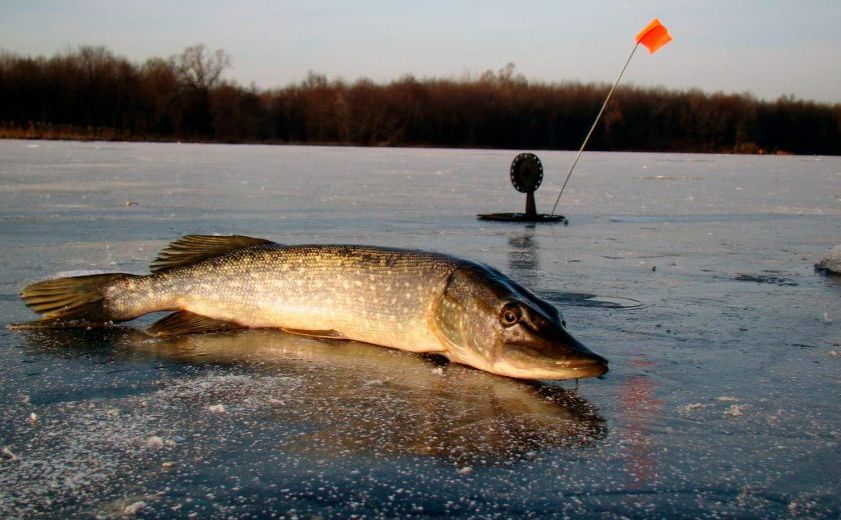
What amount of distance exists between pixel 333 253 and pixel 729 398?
2.04 metres

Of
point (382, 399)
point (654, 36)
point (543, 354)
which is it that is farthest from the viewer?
point (654, 36)

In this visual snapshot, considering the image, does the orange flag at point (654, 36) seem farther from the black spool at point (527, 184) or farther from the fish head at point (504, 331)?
the fish head at point (504, 331)

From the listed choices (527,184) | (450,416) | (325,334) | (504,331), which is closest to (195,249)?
(325,334)

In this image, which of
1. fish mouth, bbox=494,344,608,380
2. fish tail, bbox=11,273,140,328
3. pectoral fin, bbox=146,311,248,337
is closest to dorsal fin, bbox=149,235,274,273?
fish tail, bbox=11,273,140,328

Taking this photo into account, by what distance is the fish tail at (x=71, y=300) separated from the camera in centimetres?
430

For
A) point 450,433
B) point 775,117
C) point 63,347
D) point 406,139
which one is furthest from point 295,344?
point 775,117

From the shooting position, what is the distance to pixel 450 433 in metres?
2.82

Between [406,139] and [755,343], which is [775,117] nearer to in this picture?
[406,139]

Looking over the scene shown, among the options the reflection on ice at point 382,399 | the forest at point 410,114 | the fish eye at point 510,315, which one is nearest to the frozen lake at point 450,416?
the reflection on ice at point 382,399

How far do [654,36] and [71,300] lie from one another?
28.6 ft

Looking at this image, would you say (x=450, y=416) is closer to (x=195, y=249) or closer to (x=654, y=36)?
(x=195, y=249)

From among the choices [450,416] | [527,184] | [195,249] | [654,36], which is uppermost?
[654,36]

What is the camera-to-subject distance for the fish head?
328 cm

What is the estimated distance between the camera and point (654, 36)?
35.0ft
